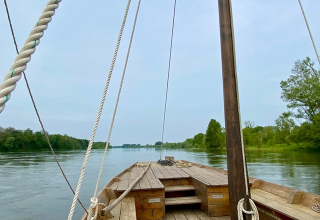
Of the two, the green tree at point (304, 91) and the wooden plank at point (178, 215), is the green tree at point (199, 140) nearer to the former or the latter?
the green tree at point (304, 91)

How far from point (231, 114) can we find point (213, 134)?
5039 cm

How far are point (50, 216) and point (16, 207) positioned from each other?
1555mm

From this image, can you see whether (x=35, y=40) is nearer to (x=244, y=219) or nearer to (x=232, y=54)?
(x=232, y=54)

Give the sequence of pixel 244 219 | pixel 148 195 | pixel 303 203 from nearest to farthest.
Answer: pixel 244 219, pixel 303 203, pixel 148 195

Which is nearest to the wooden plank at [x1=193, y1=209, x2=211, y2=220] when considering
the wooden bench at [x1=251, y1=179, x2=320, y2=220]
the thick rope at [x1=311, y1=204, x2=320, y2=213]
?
the wooden bench at [x1=251, y1=179, x2=320, y2=220]

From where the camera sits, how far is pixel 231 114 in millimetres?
1726

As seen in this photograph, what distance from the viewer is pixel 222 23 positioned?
73.4 inches

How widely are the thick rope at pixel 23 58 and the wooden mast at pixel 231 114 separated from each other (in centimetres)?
136

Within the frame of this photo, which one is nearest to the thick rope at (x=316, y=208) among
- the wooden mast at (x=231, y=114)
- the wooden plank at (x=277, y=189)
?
the wooden plank at (x=277, y=189)

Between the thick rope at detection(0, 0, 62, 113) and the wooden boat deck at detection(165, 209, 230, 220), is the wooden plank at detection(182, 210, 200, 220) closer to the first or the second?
the wooden boat deck at detection(165, 209, 230, 220)

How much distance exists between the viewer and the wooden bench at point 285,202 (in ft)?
7.00

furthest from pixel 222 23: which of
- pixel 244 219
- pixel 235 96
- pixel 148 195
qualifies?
pixel 148 195

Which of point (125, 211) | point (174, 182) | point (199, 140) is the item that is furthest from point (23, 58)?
point (199, 140)

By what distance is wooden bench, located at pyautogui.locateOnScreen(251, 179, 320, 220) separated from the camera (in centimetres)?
213
